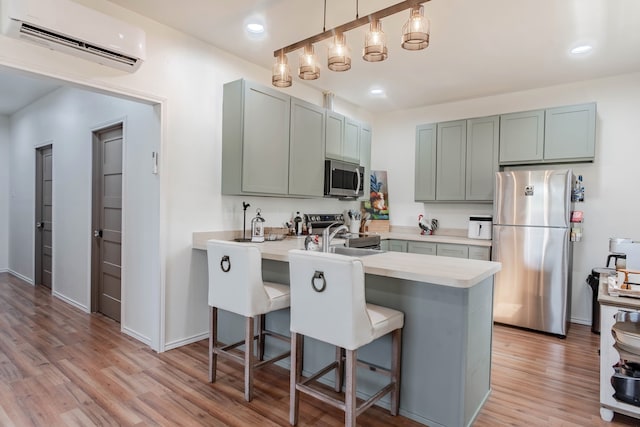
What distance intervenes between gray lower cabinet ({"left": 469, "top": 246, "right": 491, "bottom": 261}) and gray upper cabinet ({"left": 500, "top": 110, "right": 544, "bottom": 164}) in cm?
106

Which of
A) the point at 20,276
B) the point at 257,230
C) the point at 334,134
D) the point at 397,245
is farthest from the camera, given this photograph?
the point at 20,276

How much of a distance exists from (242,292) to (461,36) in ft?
8.88

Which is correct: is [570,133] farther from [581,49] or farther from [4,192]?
[4,192]

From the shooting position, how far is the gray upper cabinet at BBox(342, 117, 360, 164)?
4.43 m

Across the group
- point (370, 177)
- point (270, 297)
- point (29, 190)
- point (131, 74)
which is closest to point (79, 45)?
point (131, 74)

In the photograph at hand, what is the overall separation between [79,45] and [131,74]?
45 centimetres

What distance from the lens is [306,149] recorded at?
12.6ft

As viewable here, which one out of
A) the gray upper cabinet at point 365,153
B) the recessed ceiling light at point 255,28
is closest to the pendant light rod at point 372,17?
the recessed ceiling light at point 255,28

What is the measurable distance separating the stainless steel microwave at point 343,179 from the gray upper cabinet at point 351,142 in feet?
0.30

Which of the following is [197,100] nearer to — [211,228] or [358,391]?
[211,228]

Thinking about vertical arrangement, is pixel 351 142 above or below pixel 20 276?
above

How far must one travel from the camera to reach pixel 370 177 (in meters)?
5.19

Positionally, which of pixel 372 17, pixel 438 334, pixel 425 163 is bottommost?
pixel 438 334

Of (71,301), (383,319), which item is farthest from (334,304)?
(71,301)
